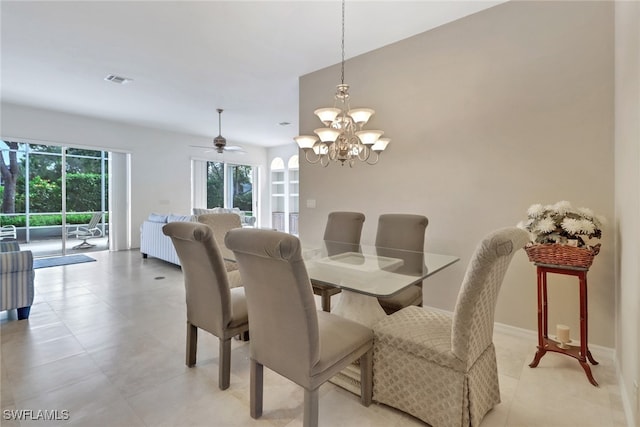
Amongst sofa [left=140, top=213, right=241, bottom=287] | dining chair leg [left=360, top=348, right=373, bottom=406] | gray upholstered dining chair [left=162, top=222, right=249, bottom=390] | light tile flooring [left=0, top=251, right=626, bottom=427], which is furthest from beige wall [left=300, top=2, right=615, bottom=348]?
sofa [left=140, top=213, right=241, bottom=287]

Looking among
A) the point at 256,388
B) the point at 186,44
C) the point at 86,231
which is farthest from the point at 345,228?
the point at 86,231

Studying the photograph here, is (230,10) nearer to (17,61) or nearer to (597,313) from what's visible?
Result: (17,61)

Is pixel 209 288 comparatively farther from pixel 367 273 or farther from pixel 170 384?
pixel 367 273

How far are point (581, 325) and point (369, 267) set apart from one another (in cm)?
144

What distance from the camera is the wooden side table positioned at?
1974 millimetres

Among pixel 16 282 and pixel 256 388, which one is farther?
pixel 16 282

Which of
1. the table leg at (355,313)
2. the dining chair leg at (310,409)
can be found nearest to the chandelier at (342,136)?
the table leg at (355,313)

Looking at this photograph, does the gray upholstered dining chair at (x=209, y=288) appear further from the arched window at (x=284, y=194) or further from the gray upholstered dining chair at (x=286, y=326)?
the arched window at (x=284, y=194)

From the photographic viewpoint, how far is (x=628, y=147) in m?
1.72

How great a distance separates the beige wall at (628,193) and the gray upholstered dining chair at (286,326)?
4.40 ft

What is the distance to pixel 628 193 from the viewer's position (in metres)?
1.69

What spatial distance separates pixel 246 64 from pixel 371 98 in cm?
162

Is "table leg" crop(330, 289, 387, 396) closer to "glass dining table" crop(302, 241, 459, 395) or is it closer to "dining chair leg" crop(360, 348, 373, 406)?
"glass dining table" crop(302, 241, 459, 395)

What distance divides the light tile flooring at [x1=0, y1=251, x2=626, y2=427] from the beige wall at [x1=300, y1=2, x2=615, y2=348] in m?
0.63
